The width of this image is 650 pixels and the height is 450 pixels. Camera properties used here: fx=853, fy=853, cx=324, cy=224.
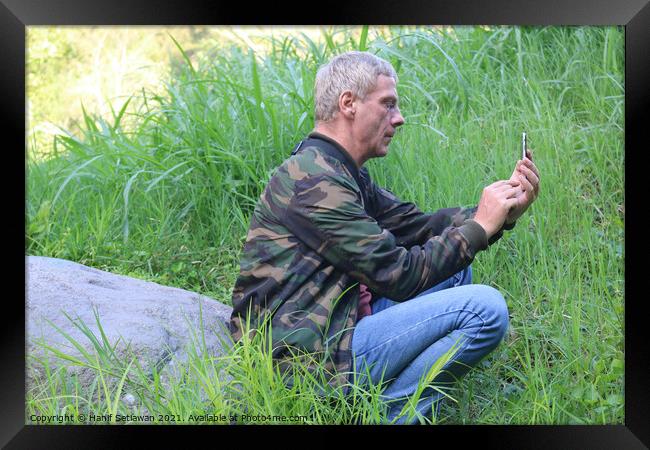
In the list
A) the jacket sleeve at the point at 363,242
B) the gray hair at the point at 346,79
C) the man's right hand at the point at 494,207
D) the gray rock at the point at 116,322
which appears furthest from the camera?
the gray rock at the point at 116,322

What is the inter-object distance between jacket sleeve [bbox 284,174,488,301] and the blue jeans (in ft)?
0.29

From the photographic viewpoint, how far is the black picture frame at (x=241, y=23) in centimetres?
337

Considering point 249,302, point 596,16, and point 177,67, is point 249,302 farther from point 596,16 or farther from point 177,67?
point 177,67

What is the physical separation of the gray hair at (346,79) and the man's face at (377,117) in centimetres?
3

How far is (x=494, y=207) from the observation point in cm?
320

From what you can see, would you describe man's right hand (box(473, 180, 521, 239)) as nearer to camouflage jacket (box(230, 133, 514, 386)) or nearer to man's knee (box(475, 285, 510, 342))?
camouflage jacket (box(230, 133, 514, 386))

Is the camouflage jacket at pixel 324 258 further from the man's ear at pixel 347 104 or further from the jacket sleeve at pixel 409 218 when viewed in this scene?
the jacket sleeve at pixel 409 218

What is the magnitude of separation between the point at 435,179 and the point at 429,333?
50.1 inches

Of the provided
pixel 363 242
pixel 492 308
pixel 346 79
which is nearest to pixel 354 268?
pixel 363 242

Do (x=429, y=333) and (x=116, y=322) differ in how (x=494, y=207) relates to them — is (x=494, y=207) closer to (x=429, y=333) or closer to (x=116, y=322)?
(x=429, y=333)

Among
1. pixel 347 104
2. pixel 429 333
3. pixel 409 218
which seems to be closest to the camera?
pixel 429 333

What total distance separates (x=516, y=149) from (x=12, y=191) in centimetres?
240

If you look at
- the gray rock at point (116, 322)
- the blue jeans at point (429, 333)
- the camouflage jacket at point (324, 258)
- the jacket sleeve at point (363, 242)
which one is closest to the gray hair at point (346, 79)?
the camouflage jacket at point (324, 258)

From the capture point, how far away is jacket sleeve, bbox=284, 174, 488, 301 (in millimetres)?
3076
